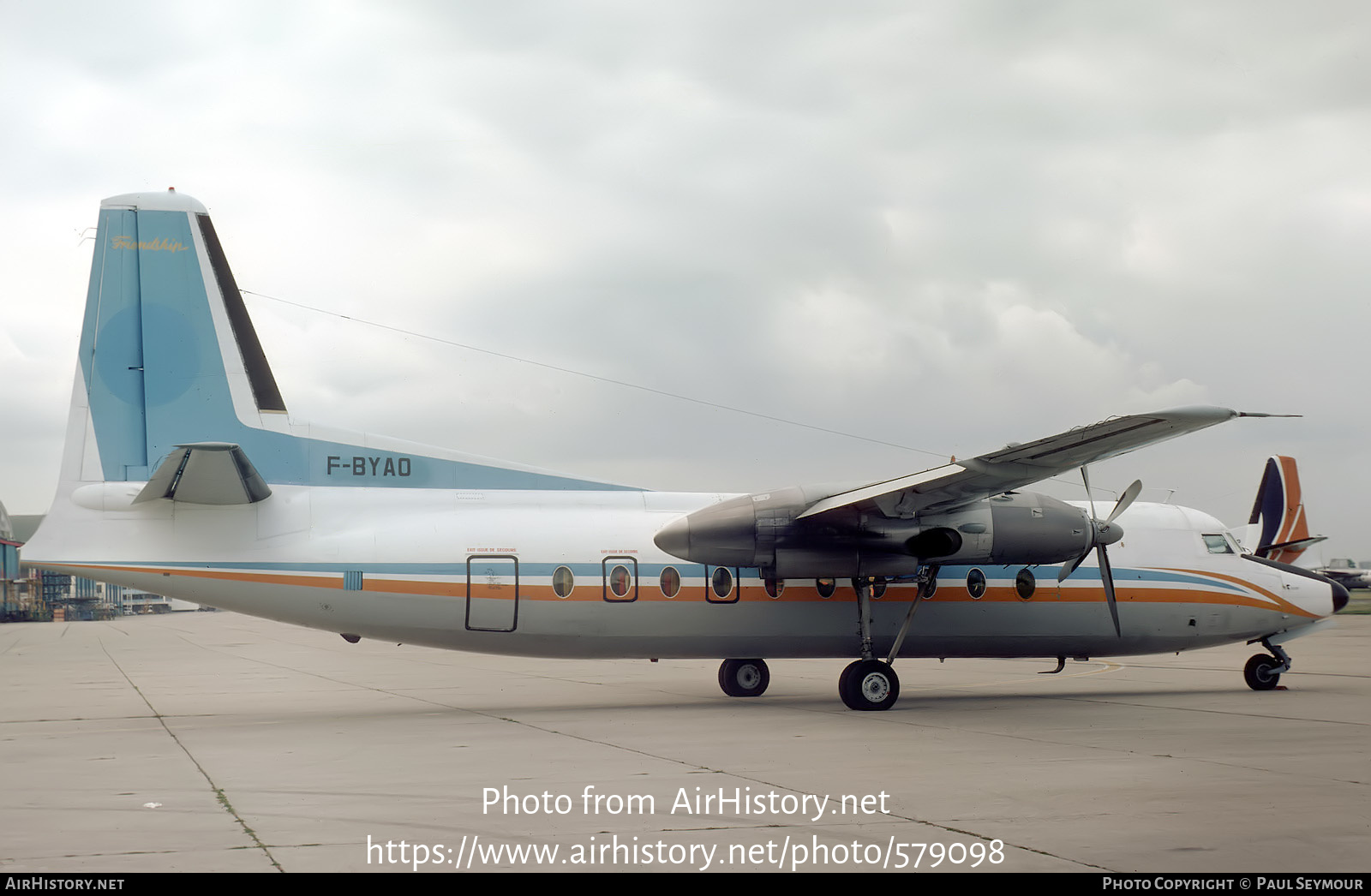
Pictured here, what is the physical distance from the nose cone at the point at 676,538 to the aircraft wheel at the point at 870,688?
2964 millimetres

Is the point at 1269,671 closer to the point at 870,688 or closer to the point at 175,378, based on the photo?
the point at 870,688

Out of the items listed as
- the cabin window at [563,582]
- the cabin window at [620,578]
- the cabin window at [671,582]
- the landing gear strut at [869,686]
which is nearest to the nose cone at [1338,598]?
the landing gear strut at [869,686]

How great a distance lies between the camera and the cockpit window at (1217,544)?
732 inches

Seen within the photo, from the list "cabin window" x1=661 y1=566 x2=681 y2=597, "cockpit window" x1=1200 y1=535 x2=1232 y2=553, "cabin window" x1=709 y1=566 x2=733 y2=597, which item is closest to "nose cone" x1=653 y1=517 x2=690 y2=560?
"cabin window" x1=661 y1=566 x2=681 y2=597

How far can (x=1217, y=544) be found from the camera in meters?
18.7

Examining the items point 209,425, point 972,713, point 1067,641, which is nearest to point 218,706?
point 209,425

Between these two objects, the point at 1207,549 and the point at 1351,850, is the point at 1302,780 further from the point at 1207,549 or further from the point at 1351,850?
the point at 1207,549

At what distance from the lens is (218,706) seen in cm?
1767

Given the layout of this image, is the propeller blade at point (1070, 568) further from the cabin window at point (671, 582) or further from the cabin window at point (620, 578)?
the cabin window at point (620, 578)

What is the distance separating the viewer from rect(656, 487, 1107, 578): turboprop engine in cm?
1544

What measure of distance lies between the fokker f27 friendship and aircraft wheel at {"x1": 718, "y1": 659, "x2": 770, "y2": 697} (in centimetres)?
197

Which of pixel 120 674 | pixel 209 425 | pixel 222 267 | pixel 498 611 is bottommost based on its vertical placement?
pixel 120 674

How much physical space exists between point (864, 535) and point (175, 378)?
9820 millimetres

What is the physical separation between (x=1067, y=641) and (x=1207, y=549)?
123 inches
